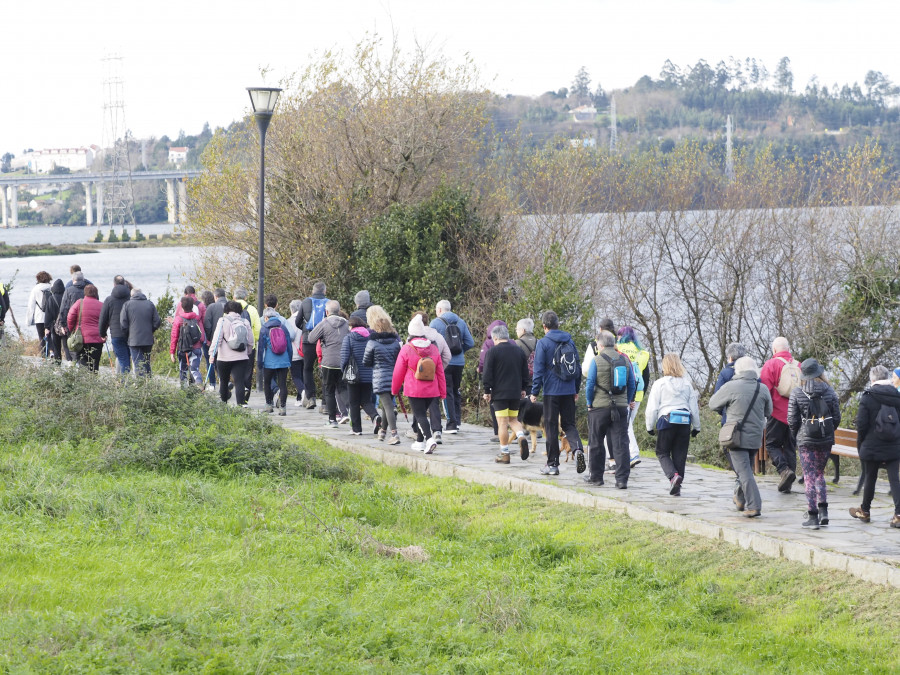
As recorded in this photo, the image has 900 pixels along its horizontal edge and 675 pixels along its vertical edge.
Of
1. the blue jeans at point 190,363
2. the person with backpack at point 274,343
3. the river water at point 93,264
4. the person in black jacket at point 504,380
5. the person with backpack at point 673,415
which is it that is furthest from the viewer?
the river water at point 93,264

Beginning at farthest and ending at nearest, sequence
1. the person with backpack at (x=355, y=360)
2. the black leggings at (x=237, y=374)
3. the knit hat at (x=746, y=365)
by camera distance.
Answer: the black leggings at (x=237, y=374)
the person with backpack at (x=355, y=360)
the knit hat at (x=746, y=365)

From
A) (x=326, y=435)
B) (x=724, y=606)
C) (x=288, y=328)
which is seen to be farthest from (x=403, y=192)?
(x=724, y=606)

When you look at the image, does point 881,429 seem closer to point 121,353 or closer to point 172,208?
point 121,353

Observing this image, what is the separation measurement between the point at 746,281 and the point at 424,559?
2264cm

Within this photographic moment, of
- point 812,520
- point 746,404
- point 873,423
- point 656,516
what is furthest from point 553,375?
point 873,423

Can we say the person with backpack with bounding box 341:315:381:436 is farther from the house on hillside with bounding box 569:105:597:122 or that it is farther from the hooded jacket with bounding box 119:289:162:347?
the house on hillside with bounding box 569:105:597:122

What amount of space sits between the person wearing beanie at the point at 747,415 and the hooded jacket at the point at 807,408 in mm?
311

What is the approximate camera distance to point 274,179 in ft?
78.6

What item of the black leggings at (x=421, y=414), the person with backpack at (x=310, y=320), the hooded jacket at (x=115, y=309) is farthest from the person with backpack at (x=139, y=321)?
the black leggings at (x=421, y=414)

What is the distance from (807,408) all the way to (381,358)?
5804 mm

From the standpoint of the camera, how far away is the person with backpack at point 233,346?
49.5ft

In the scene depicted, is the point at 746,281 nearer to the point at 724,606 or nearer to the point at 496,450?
the point at 496,450

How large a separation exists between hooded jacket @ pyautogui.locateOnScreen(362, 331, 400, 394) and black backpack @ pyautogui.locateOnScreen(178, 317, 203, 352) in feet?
15.1

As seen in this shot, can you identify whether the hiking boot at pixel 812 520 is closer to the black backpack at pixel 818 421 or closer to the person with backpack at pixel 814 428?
the person with backpack at pixel 814 428
